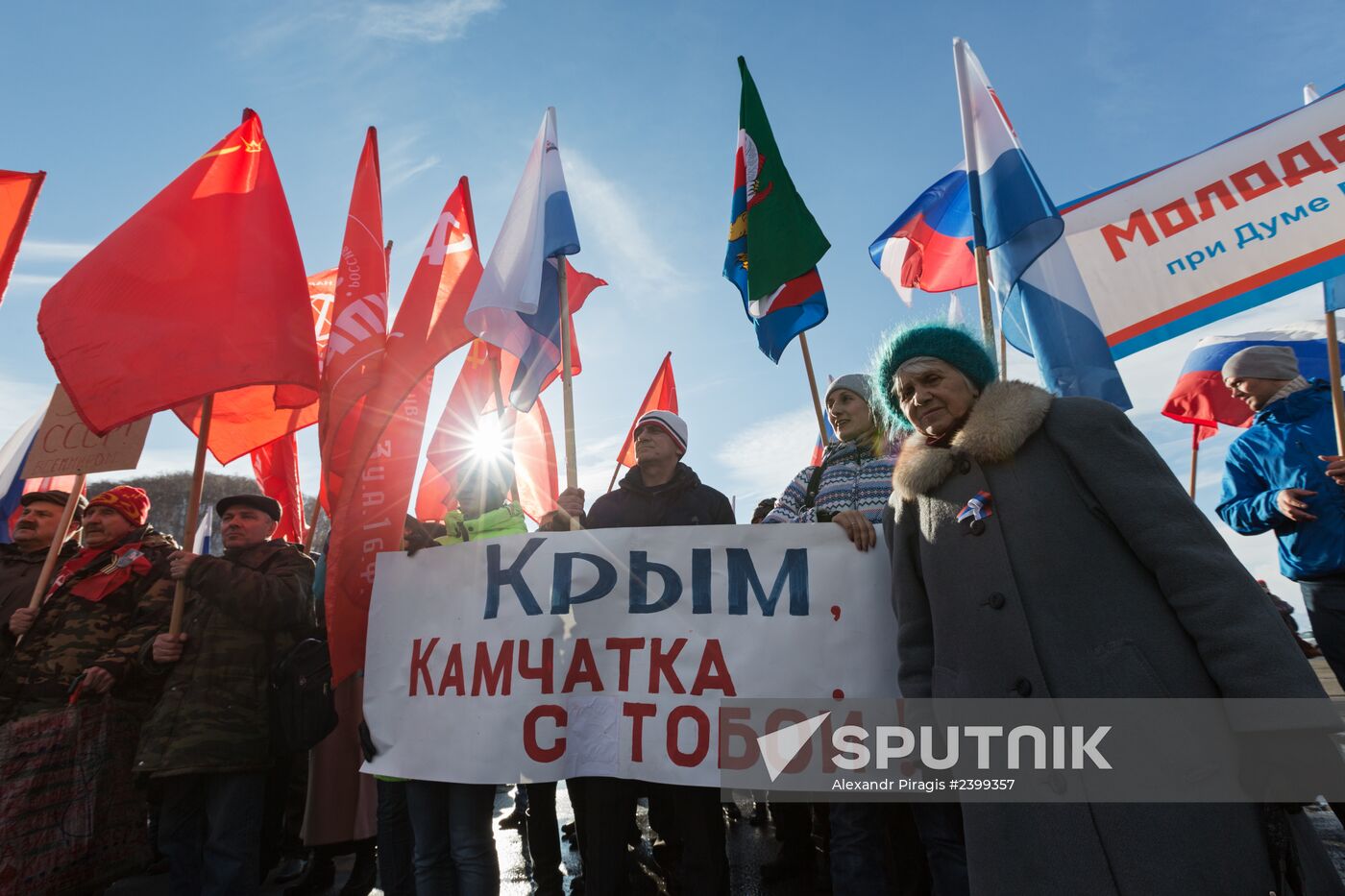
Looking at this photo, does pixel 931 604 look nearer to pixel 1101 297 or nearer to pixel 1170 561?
pixel 1170 561

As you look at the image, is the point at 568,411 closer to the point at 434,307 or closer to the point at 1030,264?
the point at 434,307

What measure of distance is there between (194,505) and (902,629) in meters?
3.17

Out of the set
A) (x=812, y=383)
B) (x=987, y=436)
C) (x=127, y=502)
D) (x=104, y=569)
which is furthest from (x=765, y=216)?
(x=104, y=569)

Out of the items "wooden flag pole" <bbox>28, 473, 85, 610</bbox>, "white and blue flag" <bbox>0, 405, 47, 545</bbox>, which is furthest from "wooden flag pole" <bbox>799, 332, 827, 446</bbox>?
"white and blue flag" <bbox>0, 405, 47, 545</bbox>

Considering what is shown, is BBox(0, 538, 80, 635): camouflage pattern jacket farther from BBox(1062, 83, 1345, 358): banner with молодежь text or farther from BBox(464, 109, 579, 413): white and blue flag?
BBox(1062, 83, 1345, 358): banner with молодежь text

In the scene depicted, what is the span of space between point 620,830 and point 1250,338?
591 centimetres

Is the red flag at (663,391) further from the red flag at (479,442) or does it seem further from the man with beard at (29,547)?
the man with beard at (29,547)

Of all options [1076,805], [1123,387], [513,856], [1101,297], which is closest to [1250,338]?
[1101,297]

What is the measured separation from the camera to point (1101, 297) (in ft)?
12.8

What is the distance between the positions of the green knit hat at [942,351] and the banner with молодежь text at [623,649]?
34.8 inches

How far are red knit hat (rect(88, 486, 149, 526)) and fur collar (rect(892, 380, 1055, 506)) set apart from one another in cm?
395

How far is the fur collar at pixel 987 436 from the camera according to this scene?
1.98m

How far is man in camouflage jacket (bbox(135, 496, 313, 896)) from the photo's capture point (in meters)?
3.14

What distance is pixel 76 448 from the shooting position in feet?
14.4
